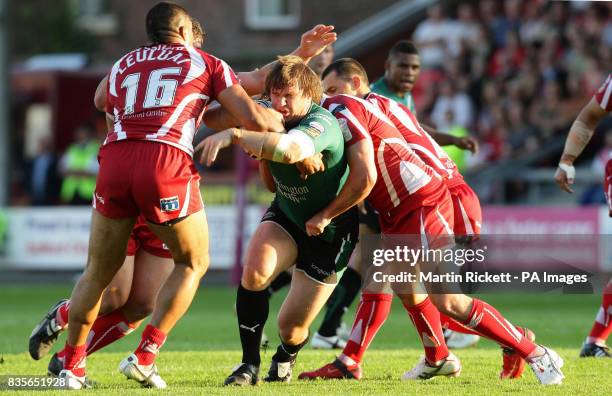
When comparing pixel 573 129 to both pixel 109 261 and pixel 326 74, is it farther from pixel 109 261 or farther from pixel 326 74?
pixel 109 261

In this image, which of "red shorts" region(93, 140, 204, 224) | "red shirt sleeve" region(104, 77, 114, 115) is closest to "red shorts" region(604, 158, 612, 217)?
"red shorts" region(93, 140, 204, 224)

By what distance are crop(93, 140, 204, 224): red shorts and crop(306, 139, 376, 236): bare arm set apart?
773mm

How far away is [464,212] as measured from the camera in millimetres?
8477

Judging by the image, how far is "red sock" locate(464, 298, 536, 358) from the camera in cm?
774

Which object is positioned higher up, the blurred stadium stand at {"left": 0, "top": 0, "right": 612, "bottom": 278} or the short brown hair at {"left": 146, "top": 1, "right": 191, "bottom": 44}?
the short brown hair at {"left": 146, "top": 1, "right": 191, "bottom": 44}

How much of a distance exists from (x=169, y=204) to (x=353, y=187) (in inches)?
42.8

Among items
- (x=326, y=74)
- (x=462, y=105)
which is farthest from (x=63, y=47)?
(x=326, y=74)

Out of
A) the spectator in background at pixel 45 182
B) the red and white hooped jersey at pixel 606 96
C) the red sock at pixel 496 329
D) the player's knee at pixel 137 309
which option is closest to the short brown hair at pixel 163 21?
the player's knee at pixel 137 309

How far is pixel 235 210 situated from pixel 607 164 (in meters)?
9.59

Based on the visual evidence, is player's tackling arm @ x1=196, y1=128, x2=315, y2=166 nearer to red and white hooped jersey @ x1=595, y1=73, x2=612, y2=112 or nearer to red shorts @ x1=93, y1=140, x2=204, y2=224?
red shorts @ x1=93, y1=140, x2=204, y2=224

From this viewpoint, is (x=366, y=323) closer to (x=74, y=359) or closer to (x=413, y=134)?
(x=413, y=134)

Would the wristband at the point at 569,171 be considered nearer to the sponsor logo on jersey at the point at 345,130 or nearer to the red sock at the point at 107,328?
the sponsor logo on jersey at the point at 345,130

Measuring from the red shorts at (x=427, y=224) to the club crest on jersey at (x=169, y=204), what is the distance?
150cm

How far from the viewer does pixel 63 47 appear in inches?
1275
